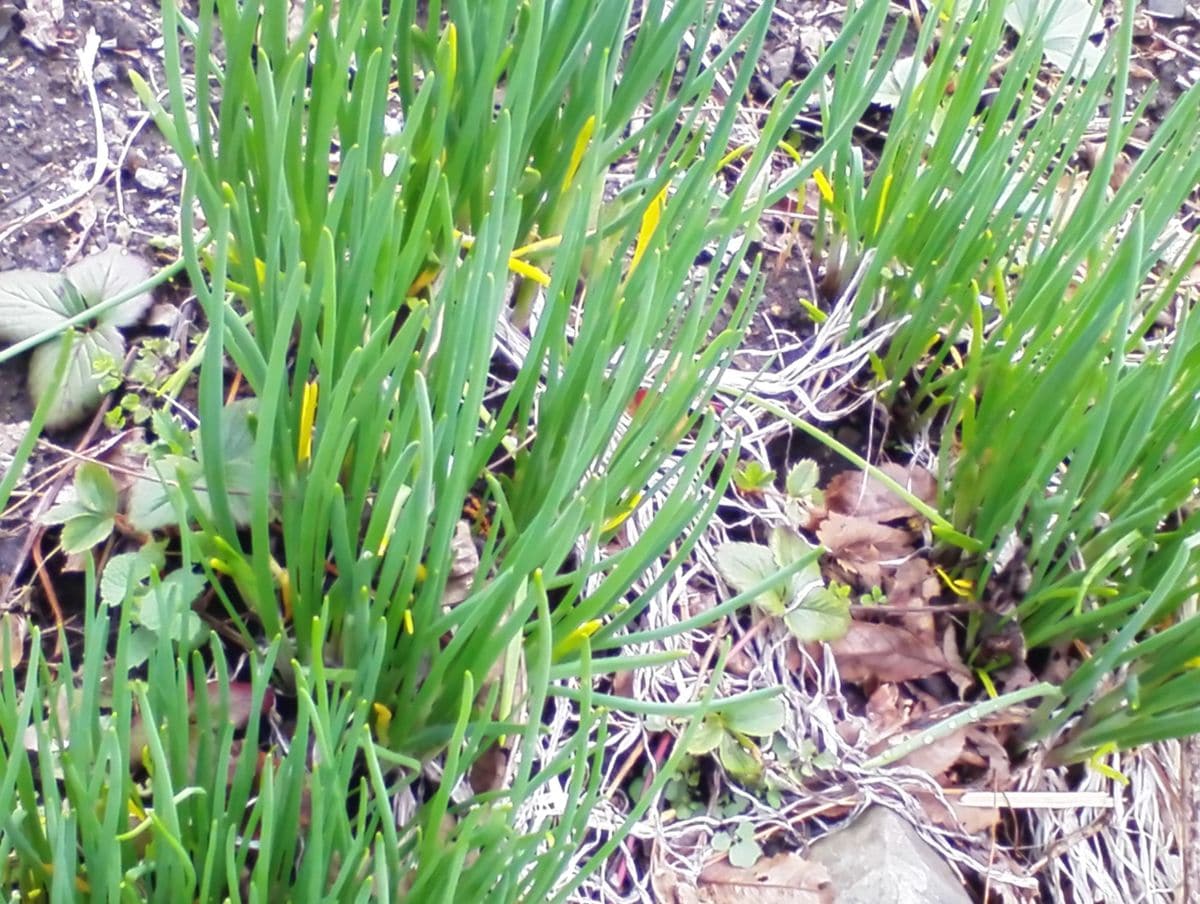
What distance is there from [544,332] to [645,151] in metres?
0.29

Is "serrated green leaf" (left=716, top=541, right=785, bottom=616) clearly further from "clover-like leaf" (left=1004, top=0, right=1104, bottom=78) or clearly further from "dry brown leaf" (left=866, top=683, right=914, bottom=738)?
"clover-like leaf" (left=1004, top=0, right=1104, bottom=78)

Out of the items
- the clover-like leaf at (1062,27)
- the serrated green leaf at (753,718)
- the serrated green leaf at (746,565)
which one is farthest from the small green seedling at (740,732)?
the clover-like leaf at (1062,27)

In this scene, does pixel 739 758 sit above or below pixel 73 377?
below

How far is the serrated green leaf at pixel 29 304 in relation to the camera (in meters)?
0.91

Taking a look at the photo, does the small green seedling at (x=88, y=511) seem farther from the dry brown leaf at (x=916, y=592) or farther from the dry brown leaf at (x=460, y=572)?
the dry brown leaf at (x=916, y=592)

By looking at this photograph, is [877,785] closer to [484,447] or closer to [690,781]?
[690,781]

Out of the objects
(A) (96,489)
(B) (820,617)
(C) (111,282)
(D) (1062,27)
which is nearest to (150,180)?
(C) (111,282)

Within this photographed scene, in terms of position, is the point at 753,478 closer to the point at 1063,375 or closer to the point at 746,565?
the point at 746,565

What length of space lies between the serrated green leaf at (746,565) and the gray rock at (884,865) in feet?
0.65

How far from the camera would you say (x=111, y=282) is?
3.16 ft

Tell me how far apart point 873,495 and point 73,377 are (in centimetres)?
74

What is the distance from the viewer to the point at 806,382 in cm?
115

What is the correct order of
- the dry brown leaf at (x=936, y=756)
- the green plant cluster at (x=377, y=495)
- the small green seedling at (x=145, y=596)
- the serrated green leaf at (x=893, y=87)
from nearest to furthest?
the green plant cluster at (x=377, y=495)
the small green seedling at (x=145, y=596)
the dry brown leaf at (x=936, y=756)
the serrated green leaf at (x=893, y=87)

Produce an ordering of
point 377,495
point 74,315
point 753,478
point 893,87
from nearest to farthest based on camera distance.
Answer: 1. point 377,495
2. point 74,315
3. point 753,478
4. point 893,87
